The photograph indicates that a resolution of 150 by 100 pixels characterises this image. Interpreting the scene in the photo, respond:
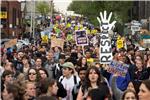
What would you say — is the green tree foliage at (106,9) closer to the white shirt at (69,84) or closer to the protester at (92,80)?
the white shirt at (69,84)

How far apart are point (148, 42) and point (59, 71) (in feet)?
67.6

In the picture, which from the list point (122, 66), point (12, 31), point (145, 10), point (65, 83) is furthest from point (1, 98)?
point (145, 10)

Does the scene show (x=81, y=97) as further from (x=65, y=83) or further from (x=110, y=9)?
(x=110, y=9)

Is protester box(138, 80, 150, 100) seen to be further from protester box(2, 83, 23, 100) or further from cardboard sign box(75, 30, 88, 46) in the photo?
cardboard sign box(75, 30, 88, 46)

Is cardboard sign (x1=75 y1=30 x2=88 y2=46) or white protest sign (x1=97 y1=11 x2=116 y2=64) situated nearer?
white protest sign (x1=97 y1=11 x2=116 y2=64)

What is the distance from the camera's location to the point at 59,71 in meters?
13.6

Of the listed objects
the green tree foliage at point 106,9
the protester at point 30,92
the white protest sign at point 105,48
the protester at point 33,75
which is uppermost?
the green tree foliage at point 106,9

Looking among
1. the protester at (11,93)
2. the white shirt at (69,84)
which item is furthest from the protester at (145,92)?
the white shirt at (69,84)

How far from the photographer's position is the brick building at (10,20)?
57875 mm

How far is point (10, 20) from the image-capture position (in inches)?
2430

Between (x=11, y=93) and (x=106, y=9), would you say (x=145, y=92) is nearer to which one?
(x=11, y=93)

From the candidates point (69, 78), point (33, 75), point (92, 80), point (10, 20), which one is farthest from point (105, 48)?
point (10, 20)

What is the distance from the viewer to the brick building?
57.9 meters

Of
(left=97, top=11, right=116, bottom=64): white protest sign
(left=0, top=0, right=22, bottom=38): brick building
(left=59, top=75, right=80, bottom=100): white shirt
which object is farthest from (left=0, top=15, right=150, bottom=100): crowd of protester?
(left=0, top=0, right=22, bottom=38): brick building
